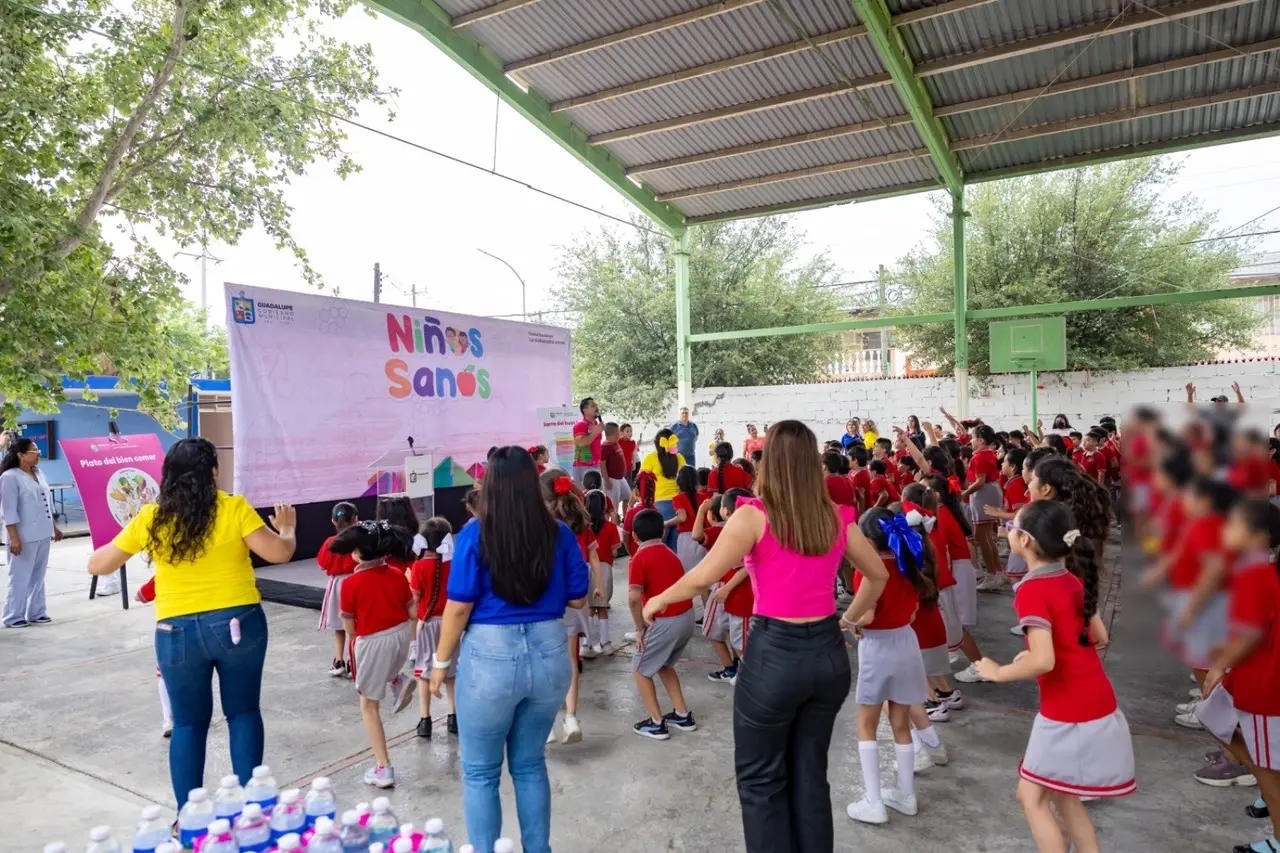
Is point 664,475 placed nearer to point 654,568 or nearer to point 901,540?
point 654,568

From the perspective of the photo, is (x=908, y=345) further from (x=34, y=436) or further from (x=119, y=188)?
(x=34, y=436)

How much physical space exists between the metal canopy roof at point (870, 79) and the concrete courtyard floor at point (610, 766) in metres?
7.65

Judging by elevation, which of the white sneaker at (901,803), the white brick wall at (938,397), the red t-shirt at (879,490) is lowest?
the white sneaker at (901,803)

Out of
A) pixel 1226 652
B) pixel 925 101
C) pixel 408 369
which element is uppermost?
pixel 925 101

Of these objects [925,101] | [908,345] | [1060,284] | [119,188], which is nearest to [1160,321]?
[1060,284]

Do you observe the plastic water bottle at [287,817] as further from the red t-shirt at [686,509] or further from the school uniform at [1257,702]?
the red t-shirt at [686,509]

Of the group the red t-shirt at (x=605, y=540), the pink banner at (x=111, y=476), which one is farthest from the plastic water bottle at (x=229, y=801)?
the pink banner at (x=111, y=476)

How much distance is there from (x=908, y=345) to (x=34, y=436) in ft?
60.6

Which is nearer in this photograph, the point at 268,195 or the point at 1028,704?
the point at 1028,704

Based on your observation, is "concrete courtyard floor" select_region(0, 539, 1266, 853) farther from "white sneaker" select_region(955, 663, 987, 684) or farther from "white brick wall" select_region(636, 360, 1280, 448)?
"white brick wall" select_region(636, 360, 1280, 448)

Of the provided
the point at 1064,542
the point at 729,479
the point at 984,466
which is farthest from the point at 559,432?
the point at 1064,542

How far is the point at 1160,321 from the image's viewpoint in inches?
590

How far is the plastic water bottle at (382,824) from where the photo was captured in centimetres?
187

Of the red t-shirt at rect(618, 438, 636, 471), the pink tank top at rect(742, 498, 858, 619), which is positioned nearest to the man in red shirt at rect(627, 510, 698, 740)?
the pink tank top at rect(742, 498, 858, 619)
